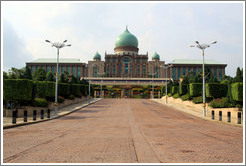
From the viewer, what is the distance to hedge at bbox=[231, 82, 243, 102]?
23094mm

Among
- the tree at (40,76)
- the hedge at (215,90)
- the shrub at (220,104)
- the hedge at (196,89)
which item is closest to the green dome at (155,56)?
the tree at (40,76)

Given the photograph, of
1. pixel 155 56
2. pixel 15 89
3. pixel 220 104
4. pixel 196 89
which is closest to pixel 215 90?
pixel 220 104

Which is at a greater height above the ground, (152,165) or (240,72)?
(240,72)

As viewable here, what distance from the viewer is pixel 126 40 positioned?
110 metres

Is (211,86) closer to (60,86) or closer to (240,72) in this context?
(240,72)

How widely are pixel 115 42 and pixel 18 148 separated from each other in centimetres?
11031

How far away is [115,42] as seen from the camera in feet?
377

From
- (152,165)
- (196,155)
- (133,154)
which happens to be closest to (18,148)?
(133,154)

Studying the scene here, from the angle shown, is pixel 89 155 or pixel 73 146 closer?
pixel 89 155

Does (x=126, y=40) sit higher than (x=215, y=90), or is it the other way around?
(x=126, y=40)

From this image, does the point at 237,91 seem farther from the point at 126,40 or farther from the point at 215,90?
the point at 126,40

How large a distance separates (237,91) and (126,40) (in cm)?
9014

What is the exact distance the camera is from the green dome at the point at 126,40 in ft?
361

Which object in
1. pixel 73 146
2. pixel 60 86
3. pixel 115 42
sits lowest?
pixel 73 146
